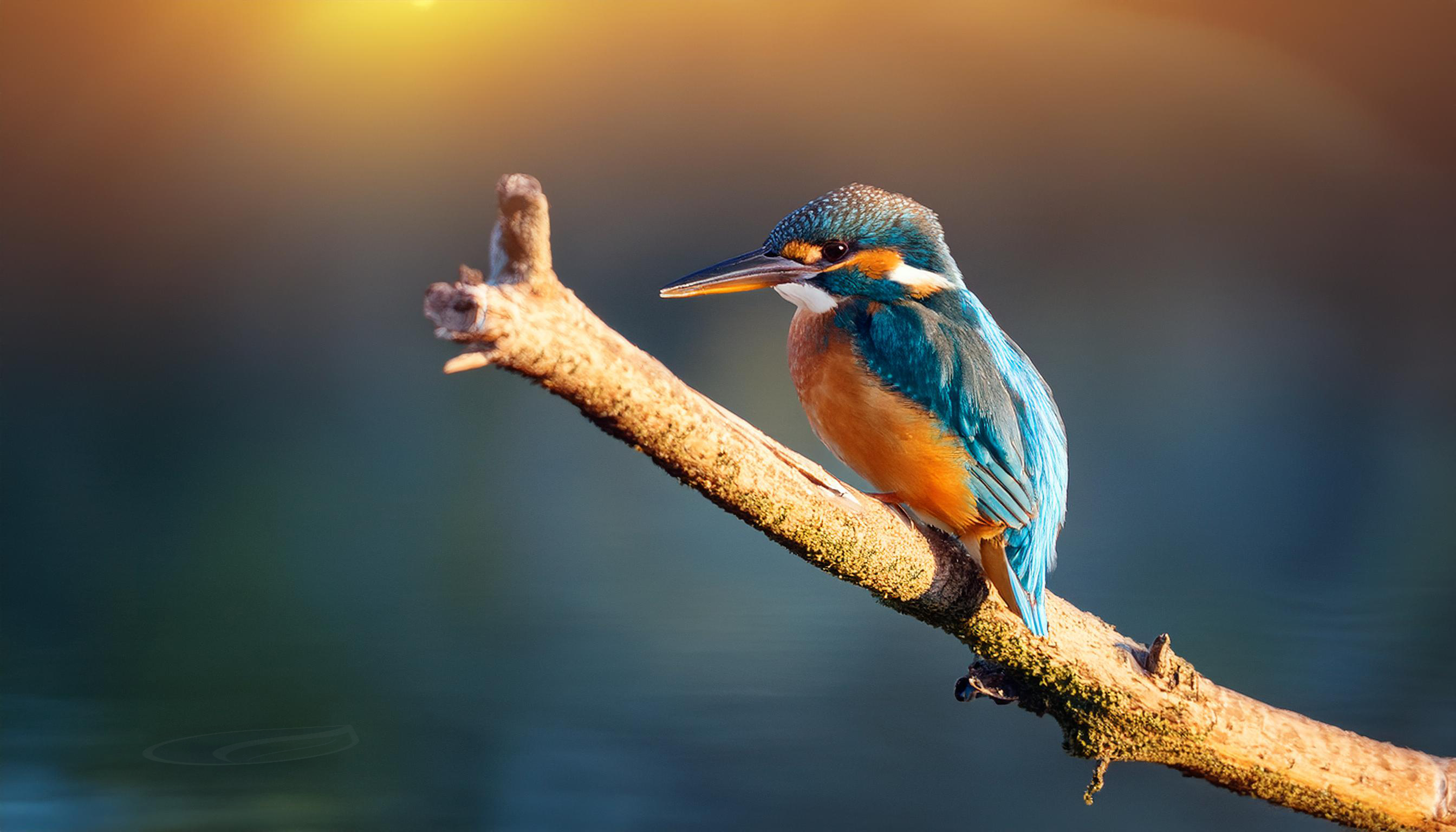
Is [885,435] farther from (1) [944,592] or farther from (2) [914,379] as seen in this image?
(1) [944,592]

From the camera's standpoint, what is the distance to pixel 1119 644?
4.91ft

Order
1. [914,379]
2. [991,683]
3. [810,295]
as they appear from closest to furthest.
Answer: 1. [914,379]
2. [810,295]
3. [991,683]

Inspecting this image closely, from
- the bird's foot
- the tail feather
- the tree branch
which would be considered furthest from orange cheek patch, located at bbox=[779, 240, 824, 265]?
the bird's foot

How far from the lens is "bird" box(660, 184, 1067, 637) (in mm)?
1346

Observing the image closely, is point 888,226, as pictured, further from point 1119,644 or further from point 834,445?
point 1119,644

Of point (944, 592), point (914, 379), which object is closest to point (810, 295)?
point (914, 379)

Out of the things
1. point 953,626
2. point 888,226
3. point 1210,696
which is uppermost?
point 888,226

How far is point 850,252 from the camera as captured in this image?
55.8 inches

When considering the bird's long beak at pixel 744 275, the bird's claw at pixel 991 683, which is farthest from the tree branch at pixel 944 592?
the bird's long beak at pixel 744 275

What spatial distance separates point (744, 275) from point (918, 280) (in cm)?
24

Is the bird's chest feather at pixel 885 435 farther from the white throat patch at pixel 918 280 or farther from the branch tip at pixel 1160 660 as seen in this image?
the branch tip at pixel 1160 660

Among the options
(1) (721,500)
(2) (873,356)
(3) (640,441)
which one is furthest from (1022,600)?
(3) (640,441)

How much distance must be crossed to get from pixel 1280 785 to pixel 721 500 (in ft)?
3.24

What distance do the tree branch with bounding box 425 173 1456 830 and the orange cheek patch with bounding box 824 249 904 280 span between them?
31 centimetres
